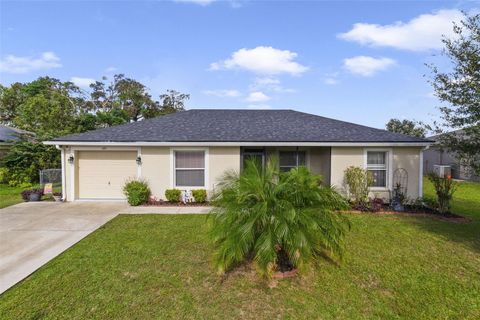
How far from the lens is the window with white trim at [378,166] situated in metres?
10.3

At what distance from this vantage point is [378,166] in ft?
33.7

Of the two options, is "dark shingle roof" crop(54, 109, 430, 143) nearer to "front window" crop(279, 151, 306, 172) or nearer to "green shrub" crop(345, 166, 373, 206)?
"front window" crop(279, 151, 306, 172)

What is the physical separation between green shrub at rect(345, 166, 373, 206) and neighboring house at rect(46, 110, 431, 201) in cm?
49

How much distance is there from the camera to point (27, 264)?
15.4ft

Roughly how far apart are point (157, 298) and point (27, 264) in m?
3.01

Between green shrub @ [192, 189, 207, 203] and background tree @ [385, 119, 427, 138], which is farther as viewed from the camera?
background tree @ [385, 119, 427, 138]

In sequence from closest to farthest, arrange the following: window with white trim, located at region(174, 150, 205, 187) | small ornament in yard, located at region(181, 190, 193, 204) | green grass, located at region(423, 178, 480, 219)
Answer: green grass, located at region(423, 178, 480, 219), small ornament in yard, located at region(181, 190, 193, 204), window with white trim, located at region(174, 150, 205, 187)

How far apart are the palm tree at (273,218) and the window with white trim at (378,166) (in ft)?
22.4

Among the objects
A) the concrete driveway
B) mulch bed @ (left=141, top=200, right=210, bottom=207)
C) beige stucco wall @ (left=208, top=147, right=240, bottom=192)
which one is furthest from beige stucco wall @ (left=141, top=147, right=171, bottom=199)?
beige stucco wall @ (left=208, top=147, right=240, bottom=192)

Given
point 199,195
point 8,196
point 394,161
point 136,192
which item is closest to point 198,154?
point 199,195

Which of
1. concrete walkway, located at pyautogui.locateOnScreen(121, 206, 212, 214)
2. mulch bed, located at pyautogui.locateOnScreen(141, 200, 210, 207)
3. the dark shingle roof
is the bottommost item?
concrete walkway, located at pyautogui.locateOnScreen(121, 206, 212, 214)

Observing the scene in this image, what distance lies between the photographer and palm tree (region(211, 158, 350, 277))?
3.74 metres

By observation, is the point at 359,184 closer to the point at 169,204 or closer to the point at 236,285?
the point at 236,285

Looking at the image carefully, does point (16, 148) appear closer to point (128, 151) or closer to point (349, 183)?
point (128, 151)
